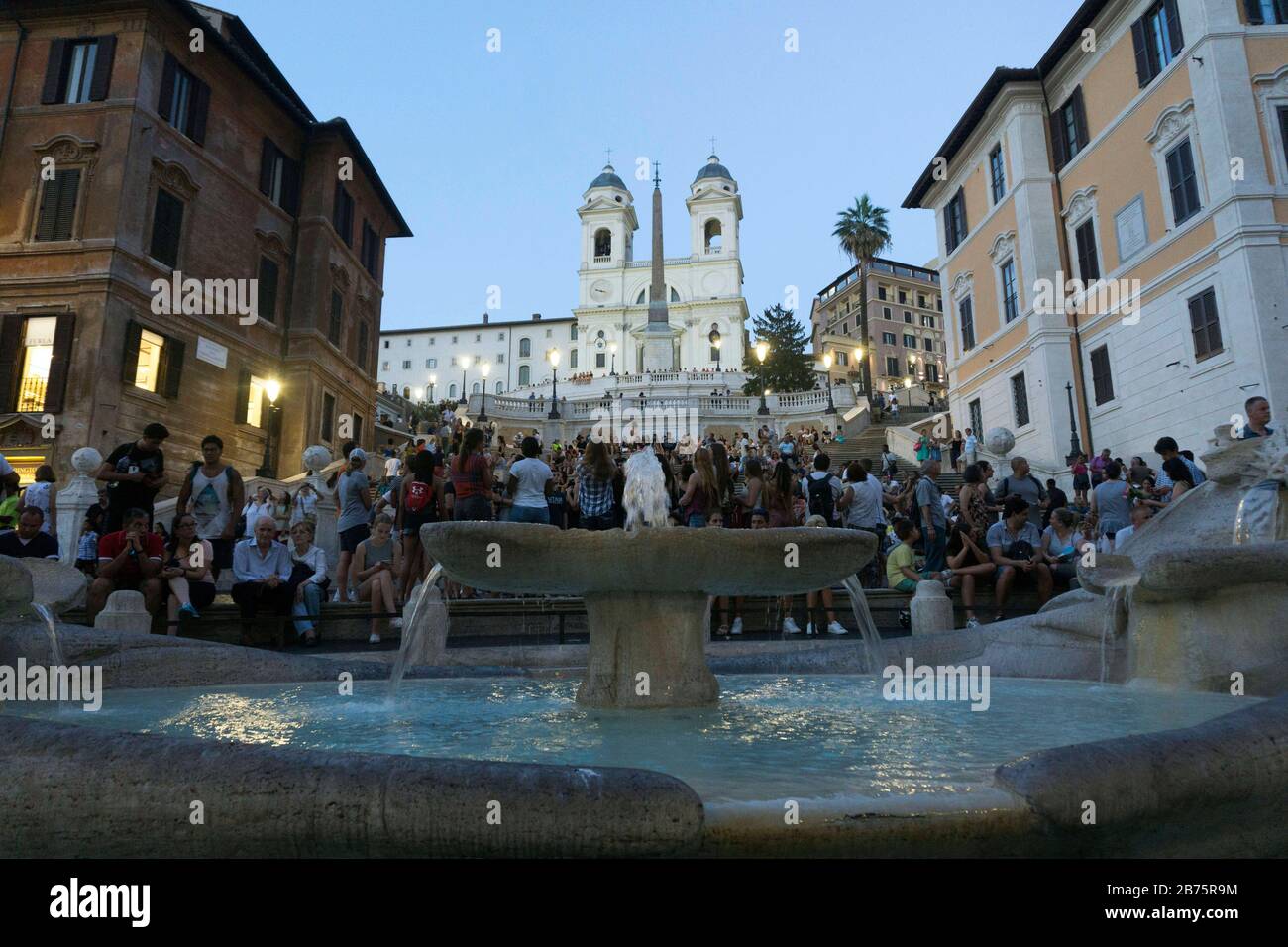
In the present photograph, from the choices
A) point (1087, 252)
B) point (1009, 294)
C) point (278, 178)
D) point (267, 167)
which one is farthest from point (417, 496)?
point (278, 178)

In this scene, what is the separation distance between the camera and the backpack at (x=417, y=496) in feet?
28.2

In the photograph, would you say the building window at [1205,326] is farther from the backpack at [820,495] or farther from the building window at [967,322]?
the backpack at [820,495]

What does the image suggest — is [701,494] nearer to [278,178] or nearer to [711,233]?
[278,178]

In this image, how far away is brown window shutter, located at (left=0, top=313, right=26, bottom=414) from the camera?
1975 cm

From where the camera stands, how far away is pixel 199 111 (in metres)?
23.7

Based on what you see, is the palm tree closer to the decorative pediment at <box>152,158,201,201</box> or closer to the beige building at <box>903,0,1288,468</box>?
the beige building at <box>903,0,1288,468</box>

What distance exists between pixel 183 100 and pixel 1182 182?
26.9 meters

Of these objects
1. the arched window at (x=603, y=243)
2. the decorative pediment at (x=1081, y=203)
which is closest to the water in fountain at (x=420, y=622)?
the decorative pediment at (x=1081, y=203)

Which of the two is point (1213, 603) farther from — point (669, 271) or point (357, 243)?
point (669, 271)

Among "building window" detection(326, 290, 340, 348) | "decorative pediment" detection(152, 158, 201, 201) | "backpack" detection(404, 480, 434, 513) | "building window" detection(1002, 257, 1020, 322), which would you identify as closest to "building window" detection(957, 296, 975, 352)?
"building window" detection(1002, 257, 1020, 322)

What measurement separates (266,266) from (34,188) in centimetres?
654

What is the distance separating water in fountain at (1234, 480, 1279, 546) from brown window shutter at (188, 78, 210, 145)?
88.5 ft
